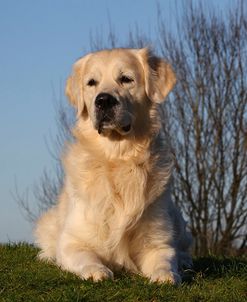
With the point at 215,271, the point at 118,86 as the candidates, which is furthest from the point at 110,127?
the point at 215,271

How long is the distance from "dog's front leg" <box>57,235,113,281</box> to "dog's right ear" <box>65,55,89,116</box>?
3.96 feet

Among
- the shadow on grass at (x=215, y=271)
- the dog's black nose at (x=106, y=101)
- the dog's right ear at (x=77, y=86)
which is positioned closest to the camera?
the dog's black nose at (x=106, y=101)

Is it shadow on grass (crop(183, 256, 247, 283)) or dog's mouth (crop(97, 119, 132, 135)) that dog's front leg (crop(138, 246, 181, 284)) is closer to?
shadow on grass (crop(183, 256, 247, 283))

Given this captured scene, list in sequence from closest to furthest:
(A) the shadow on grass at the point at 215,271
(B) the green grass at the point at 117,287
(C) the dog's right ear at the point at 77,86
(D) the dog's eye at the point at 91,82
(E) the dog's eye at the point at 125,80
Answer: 1. (B) the green grass at the point at 117,287
2. (A) the shadow on grass at the point at 215,271
3. (E) the dog's eye at the point at 125,80
4. (D) the dog's eye at the point at 91,82
5. (C) the dog's right ear at the point at 77,86

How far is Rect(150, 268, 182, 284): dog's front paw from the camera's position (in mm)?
4945

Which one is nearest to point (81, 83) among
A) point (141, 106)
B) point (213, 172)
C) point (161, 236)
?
point (141, 106)

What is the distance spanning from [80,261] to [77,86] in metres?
1.69

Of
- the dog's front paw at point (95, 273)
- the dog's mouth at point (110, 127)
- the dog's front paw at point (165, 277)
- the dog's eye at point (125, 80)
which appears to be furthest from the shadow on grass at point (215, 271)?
the dog's eye at point (125, 80)

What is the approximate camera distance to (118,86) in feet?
18.6

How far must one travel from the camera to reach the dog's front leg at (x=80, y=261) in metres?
4.99

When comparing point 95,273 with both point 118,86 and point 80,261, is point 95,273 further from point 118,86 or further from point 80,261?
point 118,86

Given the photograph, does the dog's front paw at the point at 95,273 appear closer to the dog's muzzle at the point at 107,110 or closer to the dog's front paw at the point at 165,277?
the dog's front paw at the point at 165,277

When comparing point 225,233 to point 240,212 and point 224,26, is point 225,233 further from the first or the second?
point 224,26

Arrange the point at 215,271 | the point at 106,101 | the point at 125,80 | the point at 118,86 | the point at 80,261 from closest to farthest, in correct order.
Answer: the point at 80,261 < the point at 106,101 < the point at 118,86 < the point at 125,80 < the point at 215,271
